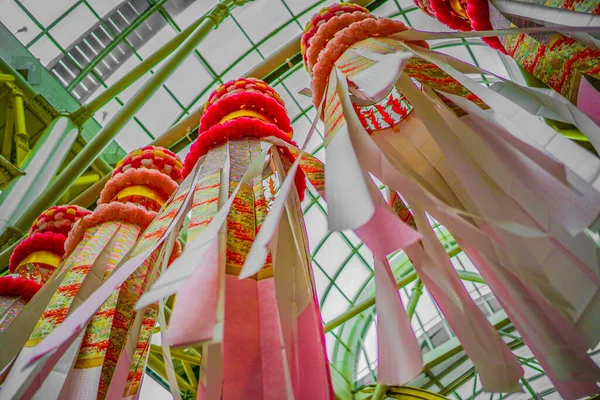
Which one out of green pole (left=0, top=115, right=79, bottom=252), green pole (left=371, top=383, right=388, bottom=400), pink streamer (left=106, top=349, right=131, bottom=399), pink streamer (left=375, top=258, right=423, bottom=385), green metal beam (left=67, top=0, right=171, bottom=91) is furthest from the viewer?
green metal beam (left=67, top=0, right=171, bottom=91)

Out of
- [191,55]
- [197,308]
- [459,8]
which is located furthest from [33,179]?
[191,55]

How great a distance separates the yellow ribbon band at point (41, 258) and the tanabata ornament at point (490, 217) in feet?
5.32

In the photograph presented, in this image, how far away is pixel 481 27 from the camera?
2.22 meters

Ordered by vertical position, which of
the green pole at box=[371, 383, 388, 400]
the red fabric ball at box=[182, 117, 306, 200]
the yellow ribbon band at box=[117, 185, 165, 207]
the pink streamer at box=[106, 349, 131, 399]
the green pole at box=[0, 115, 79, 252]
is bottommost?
the pink streamer at box=[106, 349, 131, 399]

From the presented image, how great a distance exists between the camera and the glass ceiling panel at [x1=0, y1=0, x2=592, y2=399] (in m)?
9.09

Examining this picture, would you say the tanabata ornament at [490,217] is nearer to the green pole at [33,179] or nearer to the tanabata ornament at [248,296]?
the tanabata ornament at [248,296]

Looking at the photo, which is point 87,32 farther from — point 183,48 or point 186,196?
point 186,196

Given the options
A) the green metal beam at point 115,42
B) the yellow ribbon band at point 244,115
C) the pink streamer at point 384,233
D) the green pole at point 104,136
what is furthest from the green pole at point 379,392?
the green metal beam at point 115,42

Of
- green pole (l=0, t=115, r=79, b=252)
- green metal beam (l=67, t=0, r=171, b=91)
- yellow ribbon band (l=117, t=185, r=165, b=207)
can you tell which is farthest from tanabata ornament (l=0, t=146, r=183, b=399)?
green metal beam (l=67, t=0, r=171, b=91)

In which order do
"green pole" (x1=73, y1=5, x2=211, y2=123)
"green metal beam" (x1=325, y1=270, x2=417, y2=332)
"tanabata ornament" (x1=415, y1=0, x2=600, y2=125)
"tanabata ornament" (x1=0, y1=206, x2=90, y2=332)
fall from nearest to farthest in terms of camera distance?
1. "tanabata ornament" (x1=415, y1=0, x2=600, y2=125)
2. "tanabata ornament" (x1=0, y1=206, x2=90, y2=332)
3. "green pole" (x1=73, y1=5, x2=211, y2=123)
4. "green metal beam" (x1=325, y1=270, x2=417, y2=332)

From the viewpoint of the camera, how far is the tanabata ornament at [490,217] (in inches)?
39.7

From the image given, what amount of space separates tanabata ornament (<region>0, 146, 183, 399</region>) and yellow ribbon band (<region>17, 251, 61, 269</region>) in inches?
18.2

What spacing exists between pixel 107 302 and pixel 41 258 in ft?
3.55

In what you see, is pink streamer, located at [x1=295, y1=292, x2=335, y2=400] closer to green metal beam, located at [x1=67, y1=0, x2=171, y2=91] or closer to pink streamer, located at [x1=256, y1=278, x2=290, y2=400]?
pink streamer, located at [x1=256, y1=278, x2=290, y2=400]
